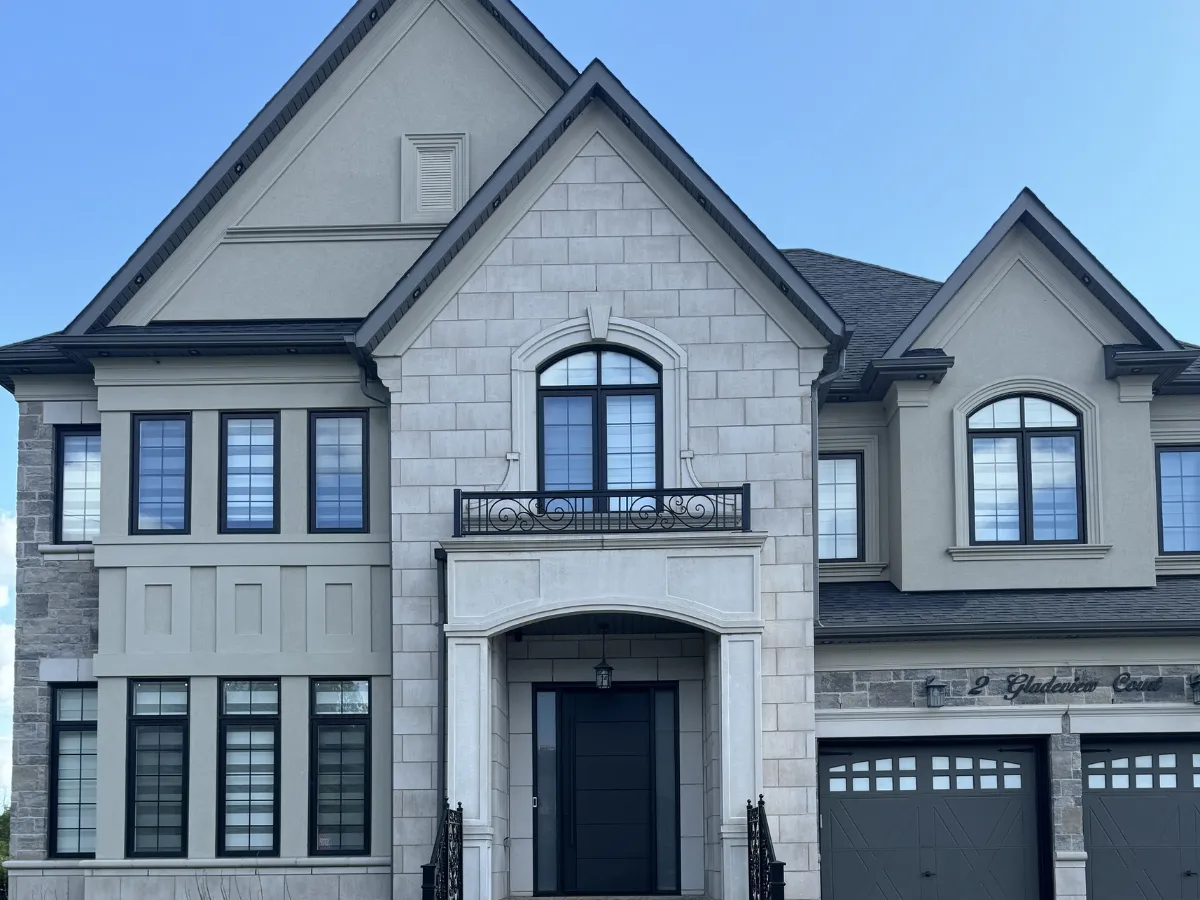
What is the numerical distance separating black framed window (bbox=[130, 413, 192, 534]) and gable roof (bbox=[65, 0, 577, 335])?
142 cm

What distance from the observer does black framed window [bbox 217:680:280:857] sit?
17.4 m

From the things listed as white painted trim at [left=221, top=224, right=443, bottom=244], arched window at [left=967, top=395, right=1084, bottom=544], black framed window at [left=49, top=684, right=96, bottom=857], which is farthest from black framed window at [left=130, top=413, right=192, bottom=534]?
arched window at [left=967, top=395, right=1084, bottom=544]

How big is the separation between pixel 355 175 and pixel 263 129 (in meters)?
1.22

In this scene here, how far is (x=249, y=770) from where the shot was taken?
57.6 feet

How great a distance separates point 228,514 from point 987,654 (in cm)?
880

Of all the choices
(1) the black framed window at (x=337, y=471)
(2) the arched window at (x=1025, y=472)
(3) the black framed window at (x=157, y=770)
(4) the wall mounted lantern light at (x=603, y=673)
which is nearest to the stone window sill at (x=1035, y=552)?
(2) the arched window at (x=1025, y=472)

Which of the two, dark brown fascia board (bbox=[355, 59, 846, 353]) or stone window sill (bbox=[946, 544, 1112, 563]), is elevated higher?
dark brown fascia board (bbox=[355, 59, 846, 353])

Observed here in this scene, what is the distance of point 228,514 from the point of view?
58.9 ft

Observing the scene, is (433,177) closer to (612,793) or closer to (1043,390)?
(612,793)

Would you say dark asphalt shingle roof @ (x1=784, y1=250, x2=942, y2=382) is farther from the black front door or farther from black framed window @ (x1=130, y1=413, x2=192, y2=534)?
black framed window @ (x1=130, y1=413, x2=192, y2=534)

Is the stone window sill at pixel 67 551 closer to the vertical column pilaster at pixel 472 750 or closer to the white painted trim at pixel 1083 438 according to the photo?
the vertical column pilaster at pixel 472 750

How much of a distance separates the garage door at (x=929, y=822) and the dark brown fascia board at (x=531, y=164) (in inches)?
192

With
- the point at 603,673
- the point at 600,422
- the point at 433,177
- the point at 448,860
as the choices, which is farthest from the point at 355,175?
the point at 448,860

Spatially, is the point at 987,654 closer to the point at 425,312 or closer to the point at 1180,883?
the point at 1180,883
